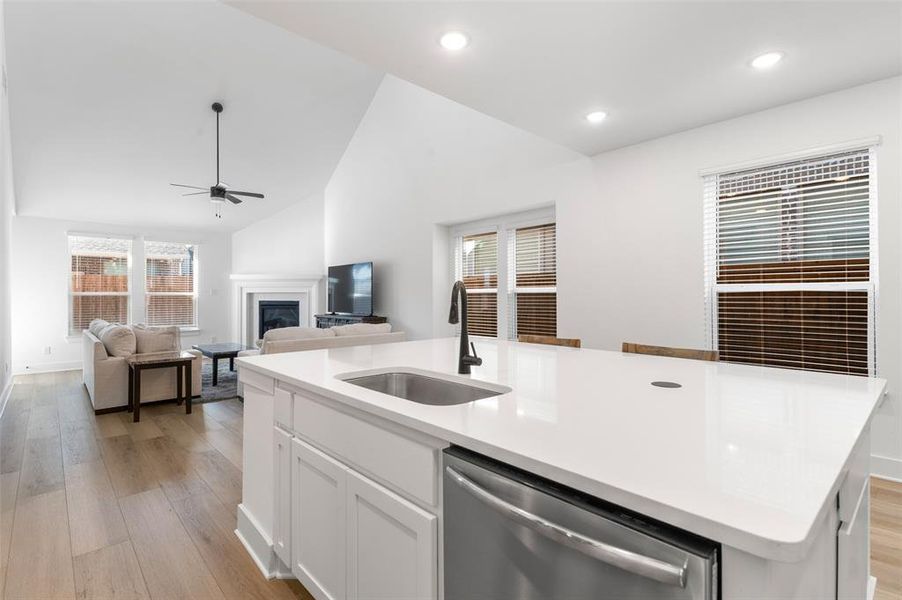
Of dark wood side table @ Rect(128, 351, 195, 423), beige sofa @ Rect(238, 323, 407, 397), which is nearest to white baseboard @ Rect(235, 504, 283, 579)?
beige sofa @ Rect(238, 323, 407, 397)

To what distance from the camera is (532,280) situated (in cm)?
496

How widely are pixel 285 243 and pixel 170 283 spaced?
2.07 meters

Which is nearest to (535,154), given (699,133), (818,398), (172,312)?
(699,133)

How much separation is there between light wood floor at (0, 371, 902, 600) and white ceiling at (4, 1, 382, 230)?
3.12 m

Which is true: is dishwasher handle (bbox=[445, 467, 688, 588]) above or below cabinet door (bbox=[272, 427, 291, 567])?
above

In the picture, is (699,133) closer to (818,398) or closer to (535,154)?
(535,154)

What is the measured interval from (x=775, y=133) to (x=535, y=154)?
2078 millimetres

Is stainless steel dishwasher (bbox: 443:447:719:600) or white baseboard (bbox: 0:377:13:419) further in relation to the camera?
white baseboard (bbox: 0:377:13:419)

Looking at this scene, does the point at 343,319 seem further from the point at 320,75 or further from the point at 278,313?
the point at 320,75

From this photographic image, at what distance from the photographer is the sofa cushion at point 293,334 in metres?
3.83

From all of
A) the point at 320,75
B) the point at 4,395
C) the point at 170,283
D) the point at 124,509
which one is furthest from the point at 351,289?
the point at 124,509

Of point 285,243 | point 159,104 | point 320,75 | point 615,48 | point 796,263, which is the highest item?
point 320,75

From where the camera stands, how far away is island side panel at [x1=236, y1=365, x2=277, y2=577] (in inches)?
72.7

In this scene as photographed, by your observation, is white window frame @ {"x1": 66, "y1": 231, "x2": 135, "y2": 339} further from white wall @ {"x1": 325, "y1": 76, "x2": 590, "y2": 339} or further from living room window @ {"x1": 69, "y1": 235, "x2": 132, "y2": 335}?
white wall @ {"x1": 325, "y1": 76, "x2": 590, "y2": 339}
